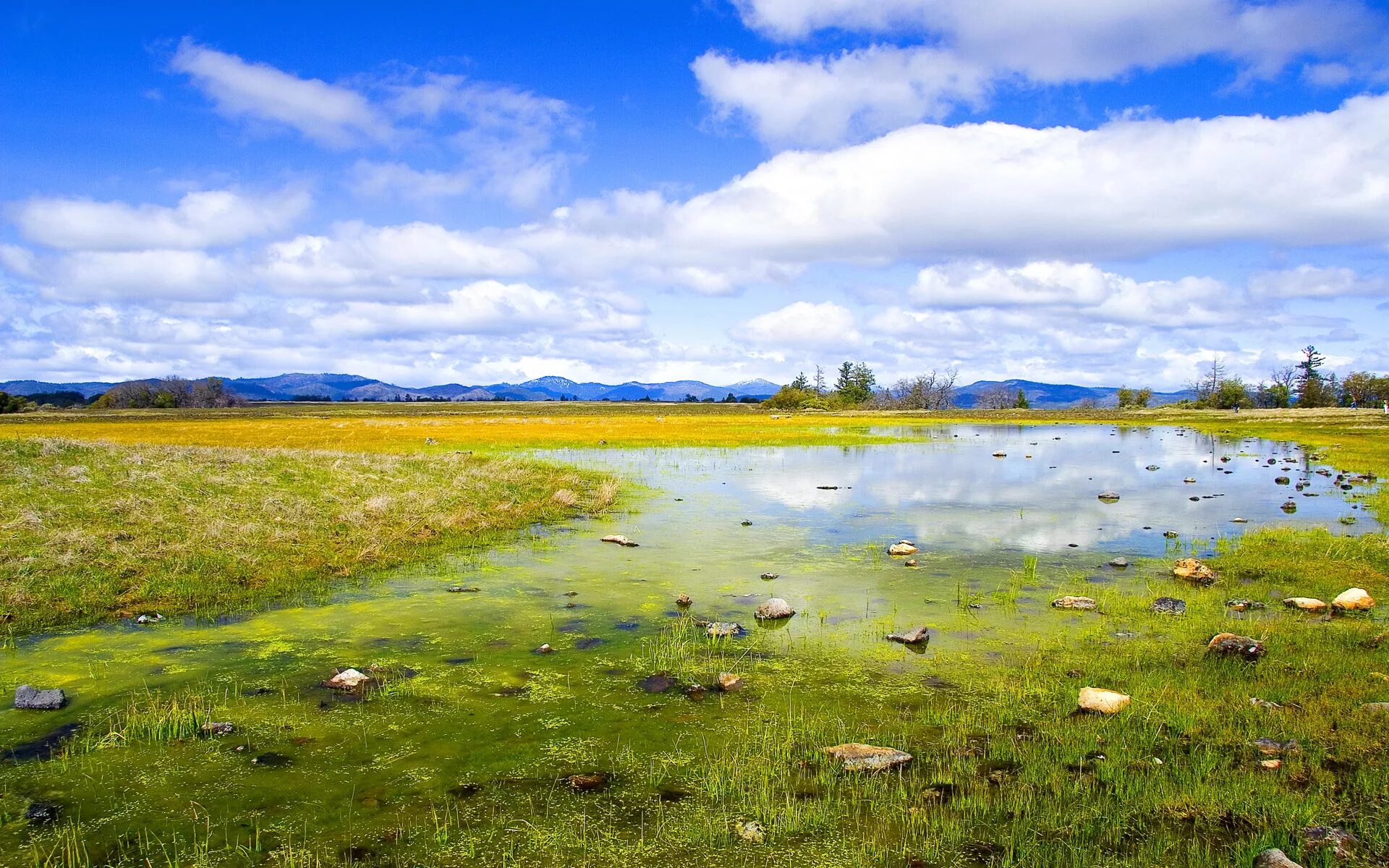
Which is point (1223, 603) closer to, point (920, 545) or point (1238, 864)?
→ point (920, 545)

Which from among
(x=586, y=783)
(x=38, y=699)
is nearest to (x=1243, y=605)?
(x=586, y=783)

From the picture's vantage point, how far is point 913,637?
1214cm

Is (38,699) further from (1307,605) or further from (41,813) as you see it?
(1307,605)

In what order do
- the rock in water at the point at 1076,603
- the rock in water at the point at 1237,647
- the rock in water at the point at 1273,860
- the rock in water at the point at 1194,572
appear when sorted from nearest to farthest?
the rock in water at the point at 1273,860
the rock in water at the point at 1237,647
the rock in water at the point at 1076,603
the rock in water at the point at 1194,572

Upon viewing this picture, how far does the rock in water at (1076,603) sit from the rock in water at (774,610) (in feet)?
17.0

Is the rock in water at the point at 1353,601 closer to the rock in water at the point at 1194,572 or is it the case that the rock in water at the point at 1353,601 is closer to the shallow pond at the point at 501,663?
the rock in water at the point at 1194,572

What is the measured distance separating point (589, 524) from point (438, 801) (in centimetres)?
1696

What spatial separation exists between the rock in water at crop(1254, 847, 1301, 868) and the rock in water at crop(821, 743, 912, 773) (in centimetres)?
301

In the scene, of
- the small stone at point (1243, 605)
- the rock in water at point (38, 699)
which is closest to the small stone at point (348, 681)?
the rock in water at point (38, 699)

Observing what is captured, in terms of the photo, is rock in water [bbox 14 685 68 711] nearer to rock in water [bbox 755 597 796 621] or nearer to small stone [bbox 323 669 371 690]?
small stone [bbox 323 669 371 690]

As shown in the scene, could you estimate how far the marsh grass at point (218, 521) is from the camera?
14.7 metres

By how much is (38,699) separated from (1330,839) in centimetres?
1449

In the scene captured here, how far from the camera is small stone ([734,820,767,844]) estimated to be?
6.71m

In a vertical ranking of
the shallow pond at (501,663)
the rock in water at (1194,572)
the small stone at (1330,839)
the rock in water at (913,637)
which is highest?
the rock in water at (1194,572)
